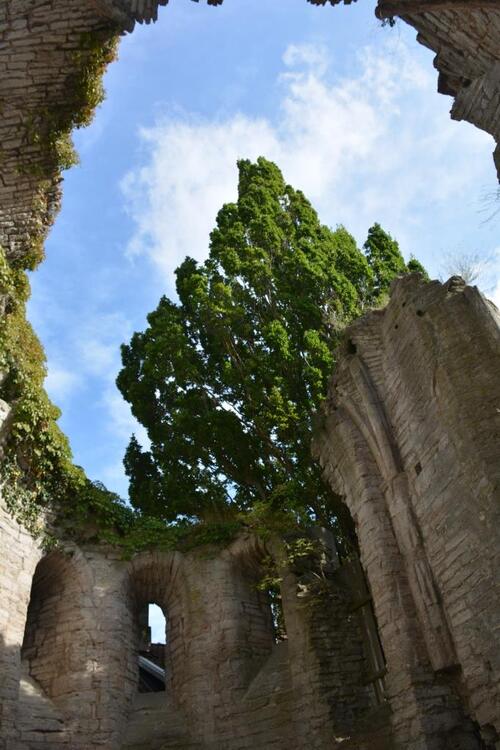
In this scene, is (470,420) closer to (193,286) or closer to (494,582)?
(494,582)

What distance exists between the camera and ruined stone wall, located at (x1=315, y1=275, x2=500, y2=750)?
7.64 meters

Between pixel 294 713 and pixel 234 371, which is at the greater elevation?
pixel 234 371

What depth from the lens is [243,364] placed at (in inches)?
604

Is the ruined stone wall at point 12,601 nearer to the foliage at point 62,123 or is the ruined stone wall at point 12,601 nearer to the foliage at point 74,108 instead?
the foliage at point 62,123

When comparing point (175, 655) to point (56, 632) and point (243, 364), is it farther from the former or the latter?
point (243, 364)

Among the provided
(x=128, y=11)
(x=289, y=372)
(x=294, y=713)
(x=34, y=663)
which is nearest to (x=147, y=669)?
(x=34, y=663)

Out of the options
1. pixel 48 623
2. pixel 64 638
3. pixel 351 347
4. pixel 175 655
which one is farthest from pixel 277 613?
pixel 351 347

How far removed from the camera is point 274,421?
1425 cm

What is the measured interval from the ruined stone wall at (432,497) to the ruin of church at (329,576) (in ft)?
0.08

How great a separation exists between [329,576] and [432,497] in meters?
3.68

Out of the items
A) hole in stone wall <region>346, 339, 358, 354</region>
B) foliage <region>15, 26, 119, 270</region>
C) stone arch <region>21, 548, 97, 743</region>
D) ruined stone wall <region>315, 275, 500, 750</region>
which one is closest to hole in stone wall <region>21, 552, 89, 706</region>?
stone arch <region>21, 548, 97, 743</region>

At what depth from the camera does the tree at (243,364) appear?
1449 centimetres

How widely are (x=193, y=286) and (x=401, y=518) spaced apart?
880cm

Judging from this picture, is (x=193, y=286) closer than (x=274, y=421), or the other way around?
(x=274, y=421)
